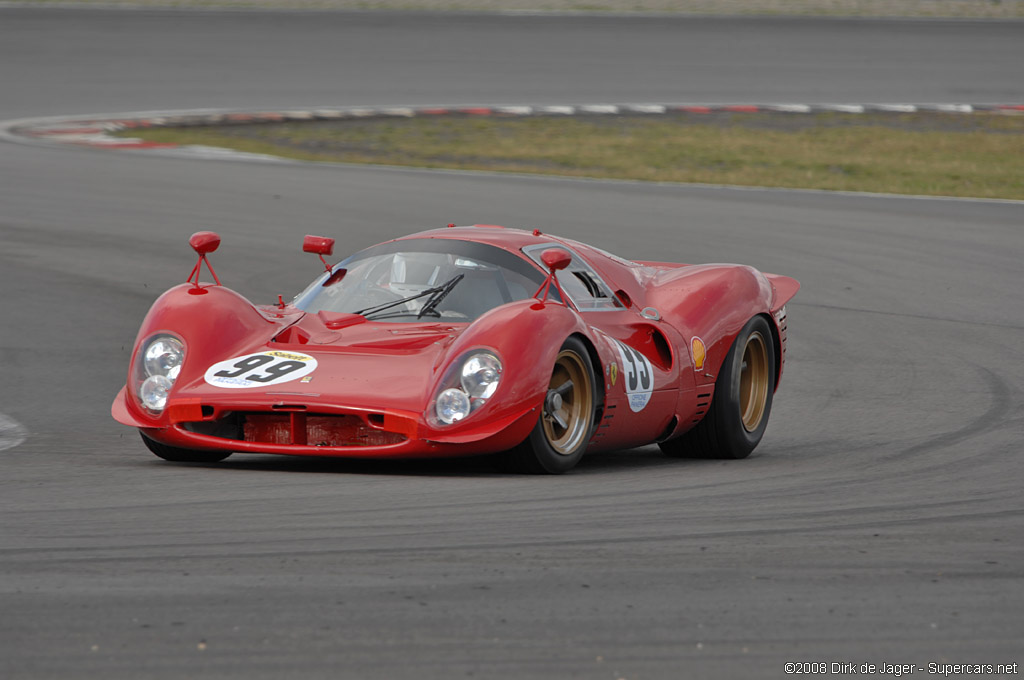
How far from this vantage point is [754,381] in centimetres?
749

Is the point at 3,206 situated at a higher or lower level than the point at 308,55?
lower

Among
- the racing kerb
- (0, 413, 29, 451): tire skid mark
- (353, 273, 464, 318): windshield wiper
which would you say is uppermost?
the racing kerb

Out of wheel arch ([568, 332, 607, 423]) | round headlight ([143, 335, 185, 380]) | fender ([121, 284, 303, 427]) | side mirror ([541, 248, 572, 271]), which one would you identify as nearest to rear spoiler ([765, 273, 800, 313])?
wheel arch ([568, 332, 607, 423])

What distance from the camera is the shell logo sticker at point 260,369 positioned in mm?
5906

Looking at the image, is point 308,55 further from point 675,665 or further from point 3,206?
point 675,665

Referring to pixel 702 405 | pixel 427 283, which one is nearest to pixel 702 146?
pixel 702 405

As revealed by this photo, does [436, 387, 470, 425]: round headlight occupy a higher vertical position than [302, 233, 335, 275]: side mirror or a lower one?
lower

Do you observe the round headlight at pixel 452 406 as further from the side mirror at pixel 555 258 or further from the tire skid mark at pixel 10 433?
the tire skid mark at pixel 10 433

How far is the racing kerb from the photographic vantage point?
67.8ft

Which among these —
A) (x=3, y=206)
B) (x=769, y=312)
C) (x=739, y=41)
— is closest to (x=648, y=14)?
(x=739, y=41)

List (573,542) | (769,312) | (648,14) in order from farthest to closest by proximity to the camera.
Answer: (648,14) → (769,312) → (573,542)

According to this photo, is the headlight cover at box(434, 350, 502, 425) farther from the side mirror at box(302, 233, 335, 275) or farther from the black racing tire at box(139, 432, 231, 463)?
the side mirror at box(302, 233, 335, 275)

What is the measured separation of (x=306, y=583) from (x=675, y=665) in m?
1.06

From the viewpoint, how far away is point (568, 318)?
6.03m
